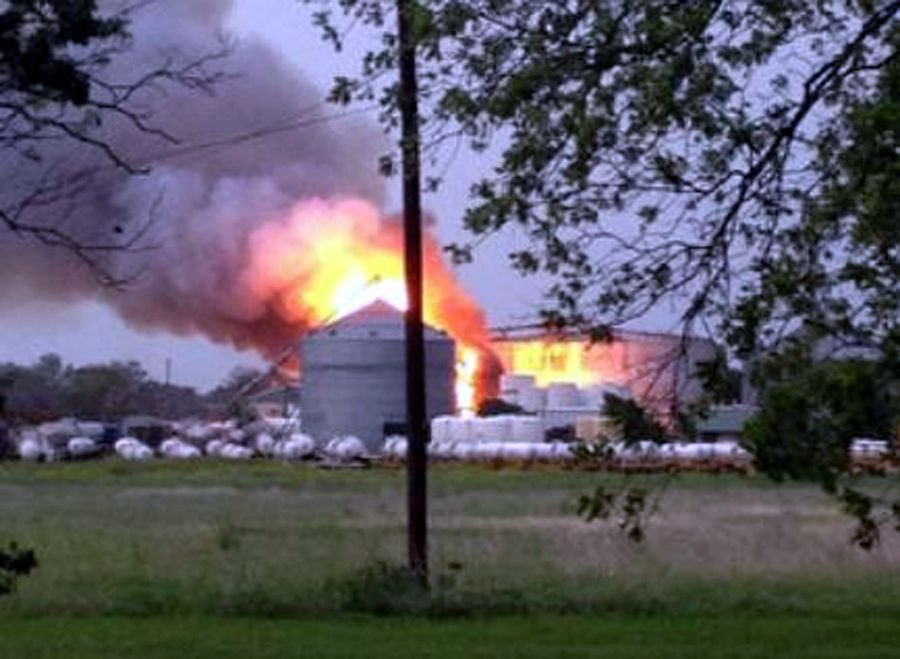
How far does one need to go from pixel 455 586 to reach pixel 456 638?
3282mm

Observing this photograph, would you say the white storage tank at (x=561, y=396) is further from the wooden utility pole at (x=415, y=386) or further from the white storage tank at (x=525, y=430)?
the wooden utility pole at (x=415, y=386)

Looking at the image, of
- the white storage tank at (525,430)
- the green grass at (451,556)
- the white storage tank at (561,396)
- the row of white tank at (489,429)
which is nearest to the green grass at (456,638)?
the green grass at (451,556)

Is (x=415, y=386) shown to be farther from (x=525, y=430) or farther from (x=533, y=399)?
(x=533, y=399)

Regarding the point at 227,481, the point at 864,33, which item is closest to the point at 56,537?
the point at 864,33

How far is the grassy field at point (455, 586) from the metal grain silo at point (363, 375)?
3908cm

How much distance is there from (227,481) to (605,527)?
101ft

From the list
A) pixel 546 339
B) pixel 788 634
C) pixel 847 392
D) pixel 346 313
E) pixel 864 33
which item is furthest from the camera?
pixel 346 313

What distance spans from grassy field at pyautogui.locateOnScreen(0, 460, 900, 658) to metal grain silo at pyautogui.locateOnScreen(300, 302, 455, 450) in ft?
128

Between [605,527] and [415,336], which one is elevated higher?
[415,336]

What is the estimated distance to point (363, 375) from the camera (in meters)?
81.9

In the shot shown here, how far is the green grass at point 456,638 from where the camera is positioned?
17.0 m

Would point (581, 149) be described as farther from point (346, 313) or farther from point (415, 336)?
point (346, 313)

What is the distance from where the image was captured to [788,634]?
1850 centimetres

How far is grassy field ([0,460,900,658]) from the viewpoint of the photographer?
18062 millimetres
